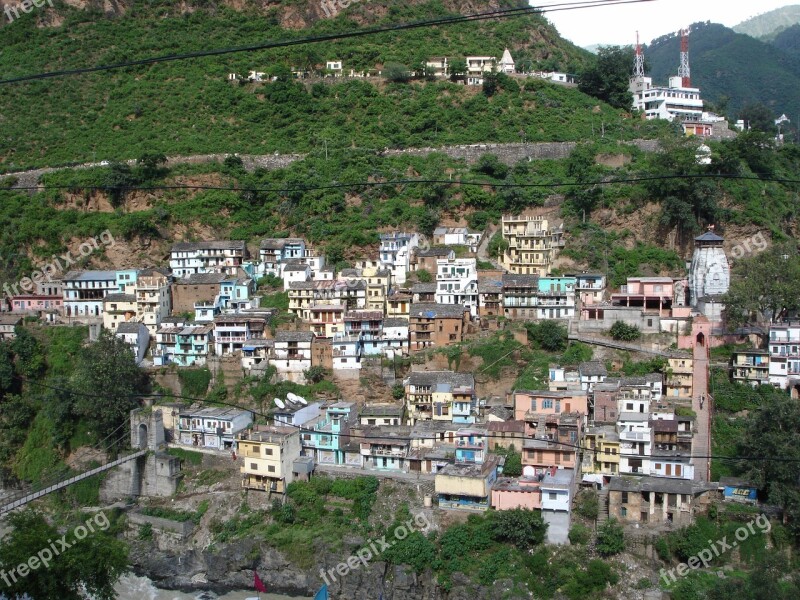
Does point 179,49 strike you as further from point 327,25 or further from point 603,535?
point 603,535

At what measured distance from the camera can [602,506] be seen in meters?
17.3

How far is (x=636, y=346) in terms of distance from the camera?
21.4 meters

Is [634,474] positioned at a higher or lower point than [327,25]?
lower

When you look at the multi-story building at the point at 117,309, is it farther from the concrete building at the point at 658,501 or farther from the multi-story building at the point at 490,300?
the concrete building at the point at 658,501

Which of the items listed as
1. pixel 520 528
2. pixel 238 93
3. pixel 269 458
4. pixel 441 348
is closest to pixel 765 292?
pixel 441 348

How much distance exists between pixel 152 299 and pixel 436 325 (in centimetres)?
894

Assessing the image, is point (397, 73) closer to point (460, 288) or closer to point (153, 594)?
point (460, 288)

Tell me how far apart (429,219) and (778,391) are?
12.3 metres

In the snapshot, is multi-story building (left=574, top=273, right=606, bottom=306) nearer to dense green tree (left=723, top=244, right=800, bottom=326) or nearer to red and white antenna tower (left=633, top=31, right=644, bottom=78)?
dense green tree (left=723, top=244, right=800, bottom=326)

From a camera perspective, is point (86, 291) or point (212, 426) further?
point (86, 291)

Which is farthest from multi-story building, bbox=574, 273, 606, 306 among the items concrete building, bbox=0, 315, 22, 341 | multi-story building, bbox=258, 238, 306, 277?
concrete building, bbox=0, 315, 22, 341

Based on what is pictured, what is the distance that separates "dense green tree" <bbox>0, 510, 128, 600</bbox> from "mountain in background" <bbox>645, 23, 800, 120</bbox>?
47662 millimetres

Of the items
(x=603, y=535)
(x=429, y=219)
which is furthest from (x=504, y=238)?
(x=603, y=535)

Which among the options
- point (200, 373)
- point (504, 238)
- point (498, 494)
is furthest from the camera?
point (504, 238)
